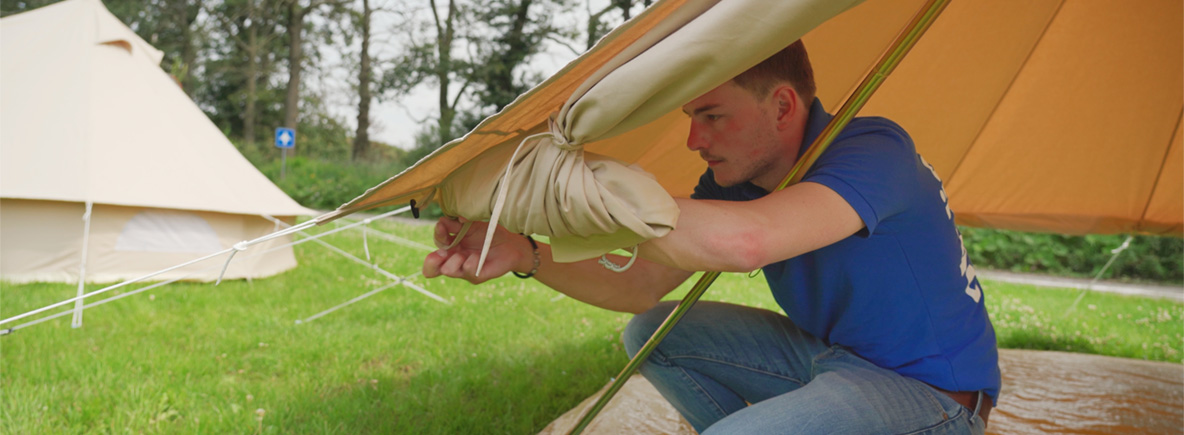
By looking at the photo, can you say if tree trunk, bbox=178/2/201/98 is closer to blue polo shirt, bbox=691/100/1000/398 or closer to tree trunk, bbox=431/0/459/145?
tree trunk, bbox=431/0/459/145

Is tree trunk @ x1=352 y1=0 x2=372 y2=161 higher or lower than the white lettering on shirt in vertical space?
higher

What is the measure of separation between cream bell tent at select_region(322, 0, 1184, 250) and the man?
176 millimetres

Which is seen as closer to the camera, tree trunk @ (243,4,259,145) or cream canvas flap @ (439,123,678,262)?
cream canvas flap @ (439,123,678,262)

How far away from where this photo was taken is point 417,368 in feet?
10.4

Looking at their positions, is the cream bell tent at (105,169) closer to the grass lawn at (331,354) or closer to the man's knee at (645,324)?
the grass lawn at (331,354)

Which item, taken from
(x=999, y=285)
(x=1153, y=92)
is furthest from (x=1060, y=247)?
(x=1153, y=92)

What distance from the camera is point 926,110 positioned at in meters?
2.90

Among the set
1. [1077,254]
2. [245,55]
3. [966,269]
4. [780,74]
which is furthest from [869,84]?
[245,55]

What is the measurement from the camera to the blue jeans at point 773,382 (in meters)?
1.36

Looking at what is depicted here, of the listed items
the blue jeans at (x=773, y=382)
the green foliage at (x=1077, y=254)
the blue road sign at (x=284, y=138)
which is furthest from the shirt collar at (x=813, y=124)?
the blue road sign at (x=284, y=138)

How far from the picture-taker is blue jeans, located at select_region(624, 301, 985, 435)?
1364mm

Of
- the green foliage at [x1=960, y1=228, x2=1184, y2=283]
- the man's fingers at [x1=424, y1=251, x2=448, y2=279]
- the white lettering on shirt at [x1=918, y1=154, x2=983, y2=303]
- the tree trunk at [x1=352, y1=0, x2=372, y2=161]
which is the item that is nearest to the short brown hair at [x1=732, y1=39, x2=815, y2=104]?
the white lettering on shirt at [x1=918, y1=154, x2=983, y2=303]

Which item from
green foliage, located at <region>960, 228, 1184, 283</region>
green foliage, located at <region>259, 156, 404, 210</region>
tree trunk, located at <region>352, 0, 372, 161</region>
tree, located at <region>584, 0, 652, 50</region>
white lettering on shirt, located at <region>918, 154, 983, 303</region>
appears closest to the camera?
white lettering on shirt, located at <region>918, 154, 983, 303</region>

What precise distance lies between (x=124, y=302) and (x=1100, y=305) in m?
7.05
